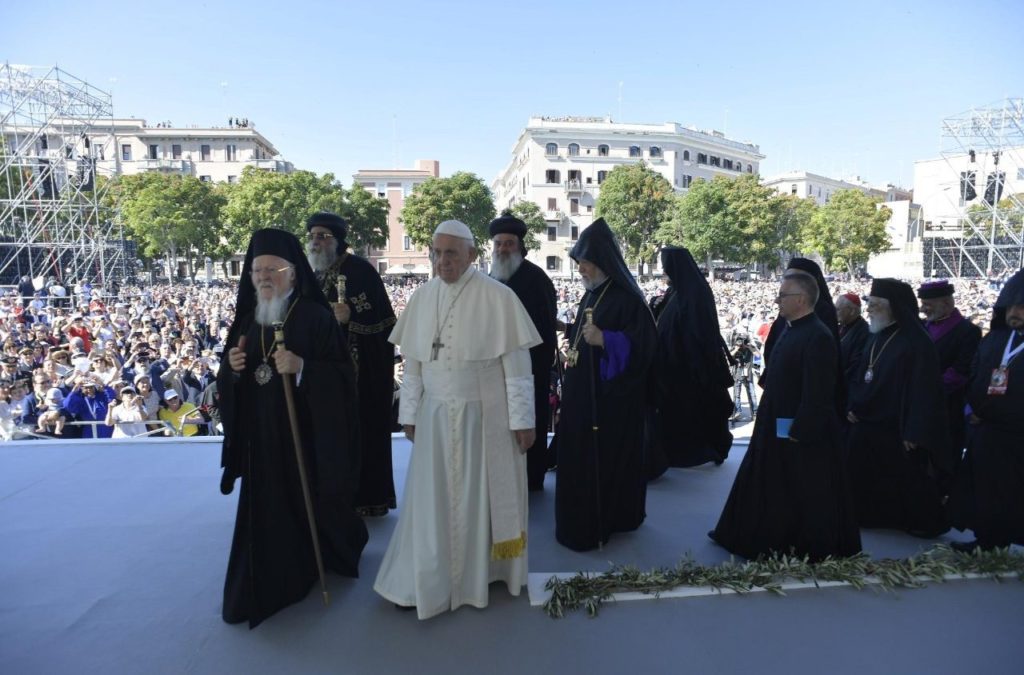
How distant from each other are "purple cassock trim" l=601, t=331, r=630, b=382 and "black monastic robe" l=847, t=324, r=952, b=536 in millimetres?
1746

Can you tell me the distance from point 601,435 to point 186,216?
141 ft

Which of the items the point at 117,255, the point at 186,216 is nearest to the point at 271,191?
the point at 186,216

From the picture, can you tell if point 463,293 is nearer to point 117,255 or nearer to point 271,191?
point 117,255

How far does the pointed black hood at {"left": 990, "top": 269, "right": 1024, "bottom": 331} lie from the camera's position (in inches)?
147

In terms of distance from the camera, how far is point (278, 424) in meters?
3.13

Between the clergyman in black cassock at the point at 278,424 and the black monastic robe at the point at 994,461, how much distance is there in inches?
149

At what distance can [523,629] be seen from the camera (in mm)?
2984

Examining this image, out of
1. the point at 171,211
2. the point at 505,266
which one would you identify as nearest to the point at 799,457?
the point at 505,266

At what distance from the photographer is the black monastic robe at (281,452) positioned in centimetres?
306

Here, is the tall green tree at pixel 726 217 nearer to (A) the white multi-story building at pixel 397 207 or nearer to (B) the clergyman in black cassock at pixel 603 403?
(A) the white multi-story building at pixel 397 207

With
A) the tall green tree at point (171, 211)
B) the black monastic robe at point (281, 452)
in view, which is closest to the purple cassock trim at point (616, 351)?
the black monastic robe at point (281, 452)

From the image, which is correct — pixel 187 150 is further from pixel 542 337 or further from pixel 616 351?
pixel 616 351

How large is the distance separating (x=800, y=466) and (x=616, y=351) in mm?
1246

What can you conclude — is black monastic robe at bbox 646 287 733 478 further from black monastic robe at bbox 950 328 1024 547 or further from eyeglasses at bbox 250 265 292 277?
eyeglasses at bbox 250 265 292 277
